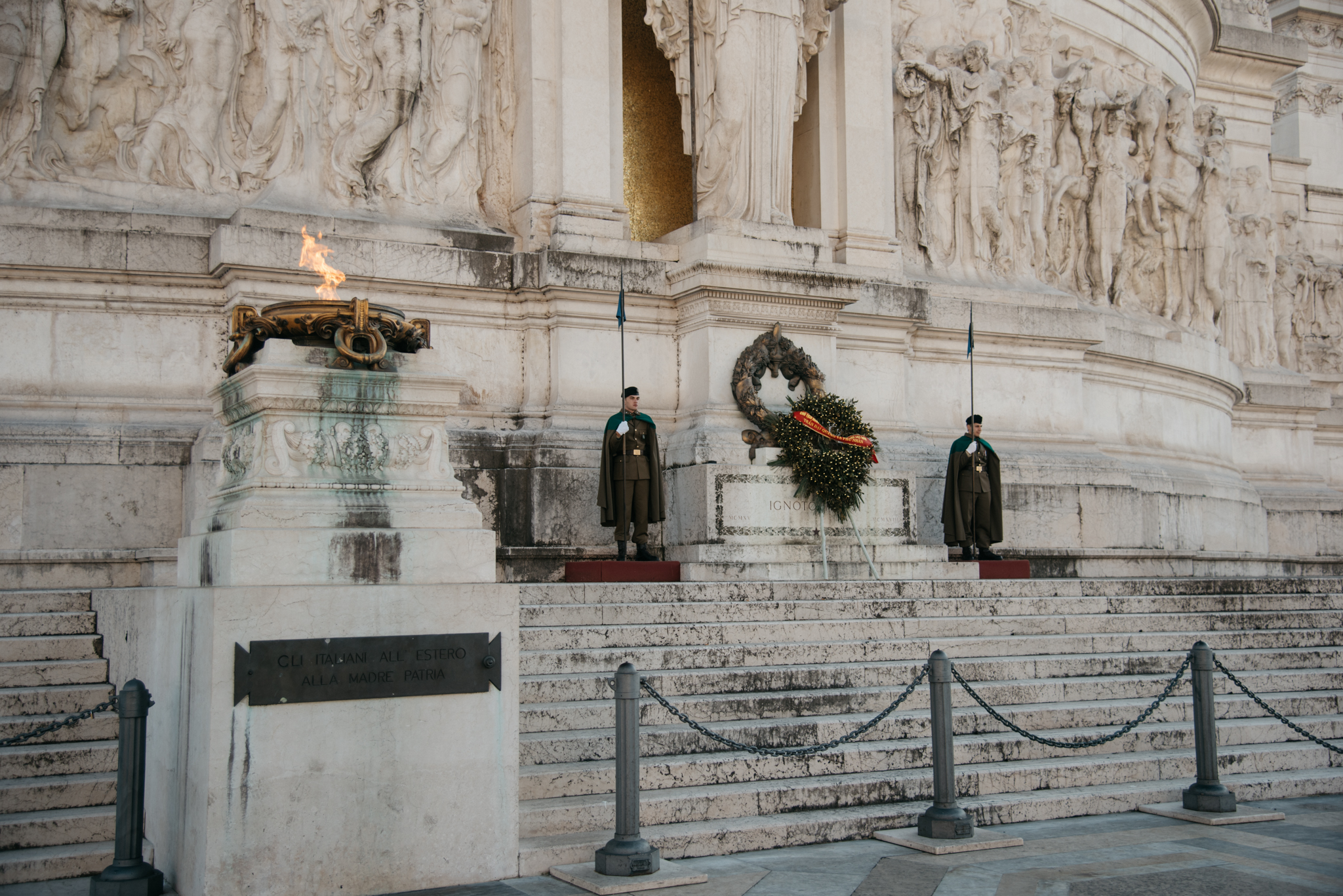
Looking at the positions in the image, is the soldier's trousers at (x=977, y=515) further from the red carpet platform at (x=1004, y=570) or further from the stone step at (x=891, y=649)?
the stone step at (x=891, y=649)

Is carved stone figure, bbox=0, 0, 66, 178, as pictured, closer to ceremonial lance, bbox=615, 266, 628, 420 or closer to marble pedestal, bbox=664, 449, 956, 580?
ceremonial lance, bbox=615, 266, 628, 420

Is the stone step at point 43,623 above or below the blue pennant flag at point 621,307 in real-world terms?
below

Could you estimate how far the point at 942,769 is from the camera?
822cm

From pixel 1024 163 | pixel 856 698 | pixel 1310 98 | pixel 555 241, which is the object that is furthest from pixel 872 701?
pixel 1310 98

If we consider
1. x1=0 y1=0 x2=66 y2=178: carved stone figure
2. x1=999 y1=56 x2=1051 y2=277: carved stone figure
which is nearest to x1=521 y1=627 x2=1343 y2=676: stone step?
x1=999 y1=56 x2=1051 y2=277: carved stone figure

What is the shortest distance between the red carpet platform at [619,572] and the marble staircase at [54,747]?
4420 millimetres

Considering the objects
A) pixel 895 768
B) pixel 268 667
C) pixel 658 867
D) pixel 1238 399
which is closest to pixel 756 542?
pixel 895 768

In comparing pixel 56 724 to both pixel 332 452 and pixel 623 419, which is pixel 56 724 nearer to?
pixel 332 452

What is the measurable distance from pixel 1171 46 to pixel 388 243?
15911 mm

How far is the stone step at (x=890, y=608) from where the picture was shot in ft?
34.8

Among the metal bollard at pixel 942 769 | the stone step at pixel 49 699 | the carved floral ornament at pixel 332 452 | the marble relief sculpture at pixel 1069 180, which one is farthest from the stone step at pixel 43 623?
the marble relief sculpture at pixel 1069 180

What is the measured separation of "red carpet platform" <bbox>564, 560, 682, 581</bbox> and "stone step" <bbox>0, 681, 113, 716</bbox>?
15.8 ft

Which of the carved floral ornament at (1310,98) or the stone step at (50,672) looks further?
the carved floral ornament at (1310,98)

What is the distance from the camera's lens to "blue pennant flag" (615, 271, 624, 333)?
554 inches
